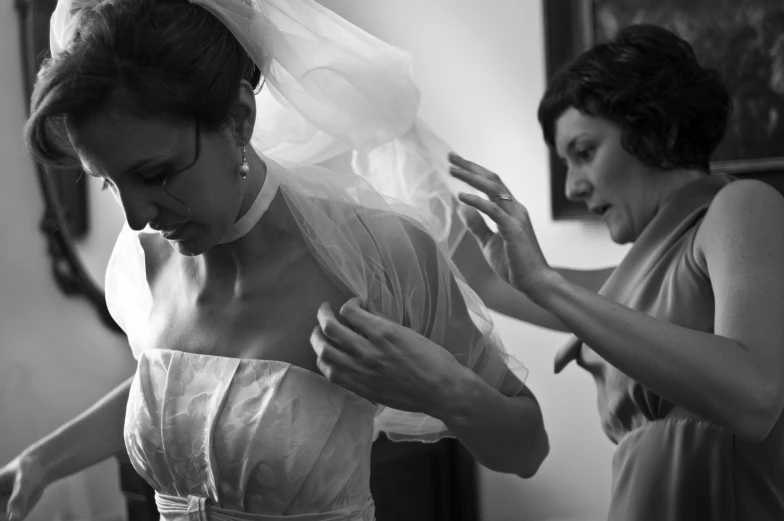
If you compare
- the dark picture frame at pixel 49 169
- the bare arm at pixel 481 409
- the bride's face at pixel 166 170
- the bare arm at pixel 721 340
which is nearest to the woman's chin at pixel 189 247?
the bride's face at pixel 166 170

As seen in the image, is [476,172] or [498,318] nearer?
[476,172]

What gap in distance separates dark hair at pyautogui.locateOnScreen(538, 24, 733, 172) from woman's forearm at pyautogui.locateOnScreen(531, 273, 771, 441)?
40 centimetres

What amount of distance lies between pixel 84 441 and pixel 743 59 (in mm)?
1908

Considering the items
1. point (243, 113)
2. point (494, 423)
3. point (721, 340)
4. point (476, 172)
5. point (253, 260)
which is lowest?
point (494, 423)

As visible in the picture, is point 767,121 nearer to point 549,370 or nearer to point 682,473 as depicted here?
point 549,370

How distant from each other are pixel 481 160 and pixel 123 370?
4.14ft

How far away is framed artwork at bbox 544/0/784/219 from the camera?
2207 millimetres

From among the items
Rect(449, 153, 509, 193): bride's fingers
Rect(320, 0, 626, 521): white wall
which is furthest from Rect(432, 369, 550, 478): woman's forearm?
Rect(320, 0, 626, 521): white wall

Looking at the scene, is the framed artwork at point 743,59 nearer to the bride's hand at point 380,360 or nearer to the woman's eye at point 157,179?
the bride's hand at point 380,360

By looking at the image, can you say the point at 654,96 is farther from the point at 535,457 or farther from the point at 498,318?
the point at 498,318

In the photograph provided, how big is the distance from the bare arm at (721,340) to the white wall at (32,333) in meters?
1.43

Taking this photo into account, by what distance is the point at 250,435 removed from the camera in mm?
1096

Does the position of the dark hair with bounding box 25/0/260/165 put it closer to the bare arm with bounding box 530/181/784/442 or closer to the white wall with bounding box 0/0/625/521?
the bare arm with bounding box 530/181/784/442

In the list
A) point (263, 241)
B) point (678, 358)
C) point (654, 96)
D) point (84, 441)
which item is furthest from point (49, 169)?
point (678, 358)
